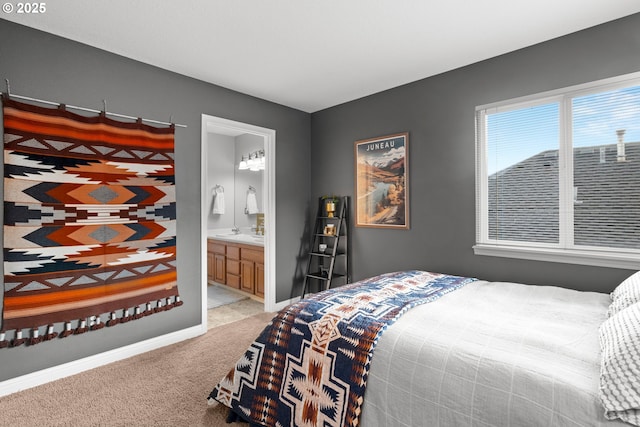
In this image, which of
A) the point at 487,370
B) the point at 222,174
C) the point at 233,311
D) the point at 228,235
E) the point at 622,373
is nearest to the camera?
the point at 622,373

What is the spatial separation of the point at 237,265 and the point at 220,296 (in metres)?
0.52

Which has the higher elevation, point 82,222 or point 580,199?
point 580,199

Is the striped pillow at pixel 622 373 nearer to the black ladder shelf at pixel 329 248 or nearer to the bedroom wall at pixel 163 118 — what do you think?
the black ladder shelf at pixel 329 248

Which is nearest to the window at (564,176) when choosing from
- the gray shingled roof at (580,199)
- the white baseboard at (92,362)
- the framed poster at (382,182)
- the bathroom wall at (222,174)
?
the gray shingled roof at (580,199)

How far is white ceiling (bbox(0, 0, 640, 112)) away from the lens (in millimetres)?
2197

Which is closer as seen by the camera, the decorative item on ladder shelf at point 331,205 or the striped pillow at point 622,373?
the striped pillow at point 622,373

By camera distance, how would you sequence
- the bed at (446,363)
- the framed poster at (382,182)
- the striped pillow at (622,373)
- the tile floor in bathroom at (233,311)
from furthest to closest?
1. the tile floor in bathroom at (233,311)
2. the framed poster at (382,182)
3. the bed at (446,363)
4. the striped pillow at (622,373)

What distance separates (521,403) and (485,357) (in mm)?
197

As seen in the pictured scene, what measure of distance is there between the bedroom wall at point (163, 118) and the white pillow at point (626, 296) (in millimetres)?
3209

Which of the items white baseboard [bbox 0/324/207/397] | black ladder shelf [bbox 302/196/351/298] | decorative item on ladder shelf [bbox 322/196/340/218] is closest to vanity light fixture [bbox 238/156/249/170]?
black ladder shelf [bbox 302/196/351/298]

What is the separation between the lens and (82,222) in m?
2.59

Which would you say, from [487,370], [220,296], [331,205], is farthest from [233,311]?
[487,370]

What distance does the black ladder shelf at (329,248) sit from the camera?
4125 millimetres

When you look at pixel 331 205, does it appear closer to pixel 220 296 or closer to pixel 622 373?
pixel 220 296
